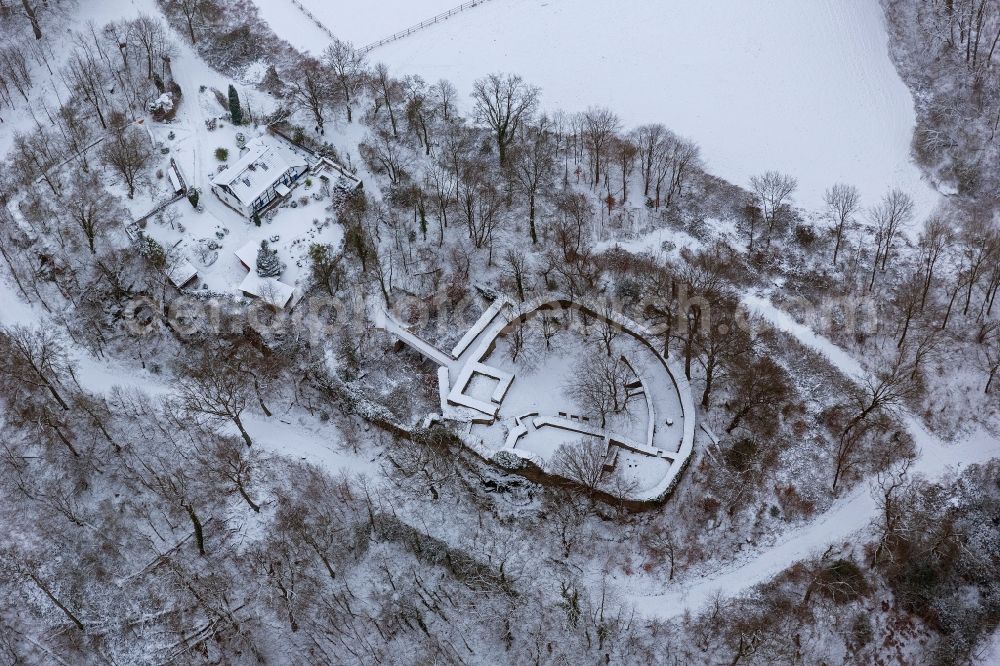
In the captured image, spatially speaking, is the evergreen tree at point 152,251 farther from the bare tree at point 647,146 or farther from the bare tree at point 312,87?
the bare tree at point 647,146

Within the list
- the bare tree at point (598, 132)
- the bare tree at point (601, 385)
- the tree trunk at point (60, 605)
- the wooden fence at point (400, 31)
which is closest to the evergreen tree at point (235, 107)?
the wooden fence at point (400, 31)

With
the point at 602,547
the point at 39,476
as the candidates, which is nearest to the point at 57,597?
the point at 39,476

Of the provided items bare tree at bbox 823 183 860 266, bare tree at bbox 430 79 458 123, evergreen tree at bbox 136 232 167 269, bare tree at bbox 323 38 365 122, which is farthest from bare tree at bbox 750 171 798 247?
evergreen tree at bbox 136 232 167 269

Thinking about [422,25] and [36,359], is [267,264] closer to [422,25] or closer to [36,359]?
[36,359]

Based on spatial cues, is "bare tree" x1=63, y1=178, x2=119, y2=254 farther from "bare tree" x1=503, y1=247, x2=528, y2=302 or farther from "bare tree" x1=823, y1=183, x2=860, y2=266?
"bare tree" x1=823, y1=183, x2=860, y2=266

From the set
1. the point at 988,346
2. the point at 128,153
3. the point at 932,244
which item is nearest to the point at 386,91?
the point at 128,153

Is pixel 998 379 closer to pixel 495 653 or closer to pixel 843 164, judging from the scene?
pixel 843 164
